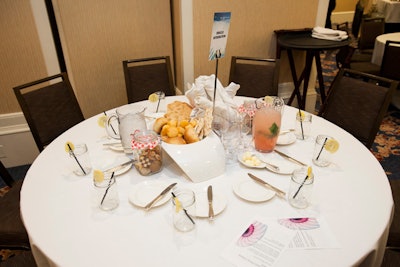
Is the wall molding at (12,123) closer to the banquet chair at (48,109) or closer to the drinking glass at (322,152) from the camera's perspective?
the banquet chair at (48,109)

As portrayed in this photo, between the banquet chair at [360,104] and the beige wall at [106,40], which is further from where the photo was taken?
the beige wall at [106,40]

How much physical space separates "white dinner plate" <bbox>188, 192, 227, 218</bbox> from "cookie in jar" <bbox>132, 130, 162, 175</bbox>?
0.78 ft

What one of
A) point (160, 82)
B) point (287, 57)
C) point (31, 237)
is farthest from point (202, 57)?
point (31, 237)

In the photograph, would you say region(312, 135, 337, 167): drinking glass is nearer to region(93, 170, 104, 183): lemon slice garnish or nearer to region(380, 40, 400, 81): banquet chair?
region(93, 170, 104, 183): lemon slice garnish

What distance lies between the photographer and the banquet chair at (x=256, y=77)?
2234 mm

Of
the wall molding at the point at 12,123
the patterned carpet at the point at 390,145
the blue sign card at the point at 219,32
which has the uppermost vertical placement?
the blue sign card at the point at 219,32

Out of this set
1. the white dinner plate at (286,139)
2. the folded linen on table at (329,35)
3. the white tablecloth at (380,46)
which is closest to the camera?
the white dinner plate at (286,139)

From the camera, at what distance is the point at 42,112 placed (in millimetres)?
1865

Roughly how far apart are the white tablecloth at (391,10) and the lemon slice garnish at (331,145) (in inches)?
224

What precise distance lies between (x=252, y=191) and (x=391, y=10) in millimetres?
6050

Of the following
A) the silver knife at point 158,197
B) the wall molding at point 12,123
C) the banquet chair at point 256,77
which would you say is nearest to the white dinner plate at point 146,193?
the silver knife at point 158,197

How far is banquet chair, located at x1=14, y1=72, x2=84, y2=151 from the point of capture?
1808 mm

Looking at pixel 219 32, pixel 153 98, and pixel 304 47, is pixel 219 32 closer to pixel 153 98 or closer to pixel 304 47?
pixel 153 98

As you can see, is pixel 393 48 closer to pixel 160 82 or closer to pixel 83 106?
pixel 160 82
